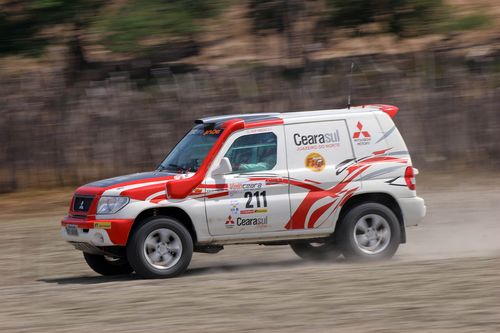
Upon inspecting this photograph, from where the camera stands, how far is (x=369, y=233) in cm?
1128

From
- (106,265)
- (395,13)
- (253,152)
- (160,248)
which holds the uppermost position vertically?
(395,13)

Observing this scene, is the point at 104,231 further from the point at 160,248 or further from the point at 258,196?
the point at 258,196

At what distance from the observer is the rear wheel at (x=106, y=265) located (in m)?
11.4

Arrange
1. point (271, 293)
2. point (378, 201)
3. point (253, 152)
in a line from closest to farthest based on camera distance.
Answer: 1. point (271, 293)
2. point (253, 152)
3. point (378, 201)

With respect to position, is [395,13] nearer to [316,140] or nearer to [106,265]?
[316,140]

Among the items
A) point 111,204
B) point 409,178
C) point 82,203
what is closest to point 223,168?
point 111,204

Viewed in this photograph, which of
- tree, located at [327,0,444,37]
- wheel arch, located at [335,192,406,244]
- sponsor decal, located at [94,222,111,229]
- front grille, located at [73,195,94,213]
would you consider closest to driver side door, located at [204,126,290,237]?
wheel arch, located at [335,192,406,244]

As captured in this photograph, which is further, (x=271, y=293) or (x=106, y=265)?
(x=106, y=265)

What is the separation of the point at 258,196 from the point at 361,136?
1.46 metres

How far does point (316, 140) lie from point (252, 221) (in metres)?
1.23

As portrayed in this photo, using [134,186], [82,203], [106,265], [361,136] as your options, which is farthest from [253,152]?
[106,265]

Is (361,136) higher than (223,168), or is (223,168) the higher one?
(361,136)

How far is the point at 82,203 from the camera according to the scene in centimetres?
1081

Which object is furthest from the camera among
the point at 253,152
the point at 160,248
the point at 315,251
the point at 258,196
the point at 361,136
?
the point at 315,251
